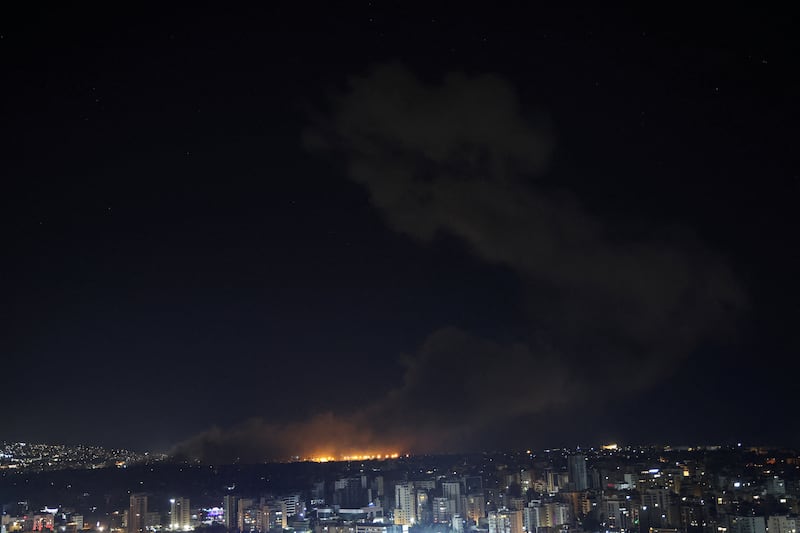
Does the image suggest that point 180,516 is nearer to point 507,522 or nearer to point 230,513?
point 230,513

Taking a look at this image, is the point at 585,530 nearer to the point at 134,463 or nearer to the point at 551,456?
the point at 551,456

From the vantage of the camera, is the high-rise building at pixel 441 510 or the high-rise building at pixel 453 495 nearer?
the high-rise building at pixel 441 510

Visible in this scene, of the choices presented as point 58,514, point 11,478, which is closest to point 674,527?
point 58,514

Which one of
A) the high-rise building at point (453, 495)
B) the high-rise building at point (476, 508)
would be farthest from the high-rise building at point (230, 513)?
the high-rise building at point (476, 508)

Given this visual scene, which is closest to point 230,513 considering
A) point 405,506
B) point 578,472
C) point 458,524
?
point 405,506

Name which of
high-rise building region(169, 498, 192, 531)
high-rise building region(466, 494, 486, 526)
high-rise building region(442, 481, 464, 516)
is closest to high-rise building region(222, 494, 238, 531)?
high-rise building region(169, 498, 192, 531)

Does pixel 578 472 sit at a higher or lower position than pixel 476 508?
higher

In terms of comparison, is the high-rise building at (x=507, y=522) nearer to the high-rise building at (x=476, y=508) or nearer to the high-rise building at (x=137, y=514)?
the high-rise building at (x=476, y=508)
